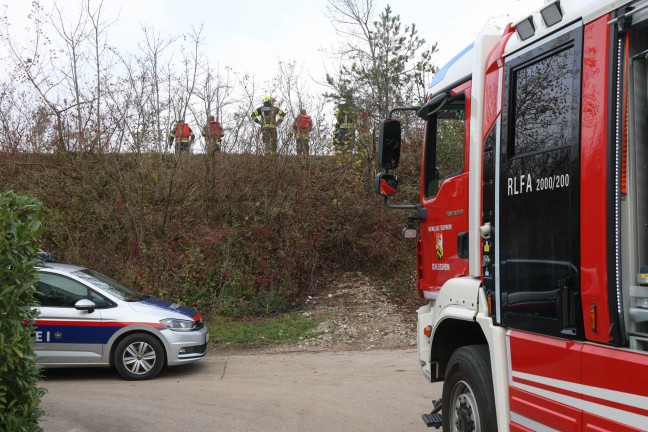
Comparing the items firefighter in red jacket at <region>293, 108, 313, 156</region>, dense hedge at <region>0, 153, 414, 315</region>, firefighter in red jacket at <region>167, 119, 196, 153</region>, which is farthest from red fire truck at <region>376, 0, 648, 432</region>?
firefighter in red jacket at <region>167, 119, 196, 153</region>

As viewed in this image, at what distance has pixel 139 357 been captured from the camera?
8875mm

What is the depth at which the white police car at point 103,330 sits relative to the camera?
869 centimetres

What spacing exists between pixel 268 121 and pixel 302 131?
897mm

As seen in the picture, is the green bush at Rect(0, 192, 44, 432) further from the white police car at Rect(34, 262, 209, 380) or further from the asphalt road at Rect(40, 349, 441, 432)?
the white police car at Rect(34, 262, 209, 380)

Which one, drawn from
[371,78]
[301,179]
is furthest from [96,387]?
[371,78]

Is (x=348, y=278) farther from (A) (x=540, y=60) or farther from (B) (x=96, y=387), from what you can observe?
(A) (x=540, y=60)

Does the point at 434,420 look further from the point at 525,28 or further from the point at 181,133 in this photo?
the point at 181,133

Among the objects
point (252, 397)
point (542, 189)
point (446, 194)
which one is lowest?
point (252, 397)

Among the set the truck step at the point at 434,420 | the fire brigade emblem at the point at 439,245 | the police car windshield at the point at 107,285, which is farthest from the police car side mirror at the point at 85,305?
the fire brigade emblem at the point at 439,245

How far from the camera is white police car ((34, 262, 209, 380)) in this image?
342 inches

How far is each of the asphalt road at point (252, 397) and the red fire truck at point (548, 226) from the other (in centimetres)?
207

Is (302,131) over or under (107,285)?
over

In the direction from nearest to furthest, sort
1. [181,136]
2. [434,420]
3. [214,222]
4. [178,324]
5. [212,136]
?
[434,420], [178,324], [214,222], [181,136], [212,136]

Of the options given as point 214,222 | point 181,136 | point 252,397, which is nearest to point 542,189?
point 252,397
